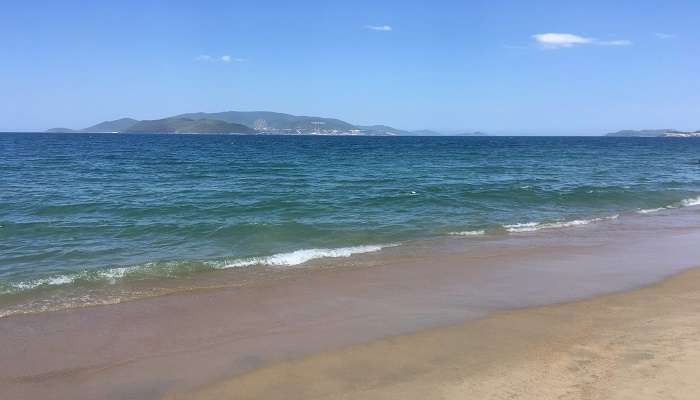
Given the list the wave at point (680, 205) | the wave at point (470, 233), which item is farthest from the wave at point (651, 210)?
the wave at point (470, 233)

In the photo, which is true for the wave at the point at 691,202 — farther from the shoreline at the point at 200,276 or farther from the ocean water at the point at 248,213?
the shoreline at the point at 200,276

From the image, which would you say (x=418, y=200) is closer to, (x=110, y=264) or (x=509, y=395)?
(x=110, y=264)

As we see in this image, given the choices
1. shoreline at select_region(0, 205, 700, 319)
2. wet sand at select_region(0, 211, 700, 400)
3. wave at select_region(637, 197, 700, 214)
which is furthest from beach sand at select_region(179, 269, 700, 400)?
wave at select_region(637, 197, 700, 214)

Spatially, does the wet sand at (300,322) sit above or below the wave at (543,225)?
below

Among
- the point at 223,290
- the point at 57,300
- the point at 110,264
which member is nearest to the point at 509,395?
the point at 223,290

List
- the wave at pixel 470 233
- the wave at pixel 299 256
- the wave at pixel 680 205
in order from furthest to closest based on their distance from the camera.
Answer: the wave at pixel 680 205
the wave at pixel 470 233
the wave at pixel 299 256

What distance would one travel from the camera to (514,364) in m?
6.11

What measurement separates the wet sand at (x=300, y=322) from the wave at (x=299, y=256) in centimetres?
70

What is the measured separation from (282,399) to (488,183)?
2487 centimetres

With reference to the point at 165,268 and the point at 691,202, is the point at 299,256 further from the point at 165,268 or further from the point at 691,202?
the point at 691,202

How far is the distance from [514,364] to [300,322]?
10.9ft

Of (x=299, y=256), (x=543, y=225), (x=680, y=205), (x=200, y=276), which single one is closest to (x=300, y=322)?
(x=200, y=276)

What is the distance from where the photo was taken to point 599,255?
12.6 meters

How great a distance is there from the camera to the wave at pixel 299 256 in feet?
38.8
